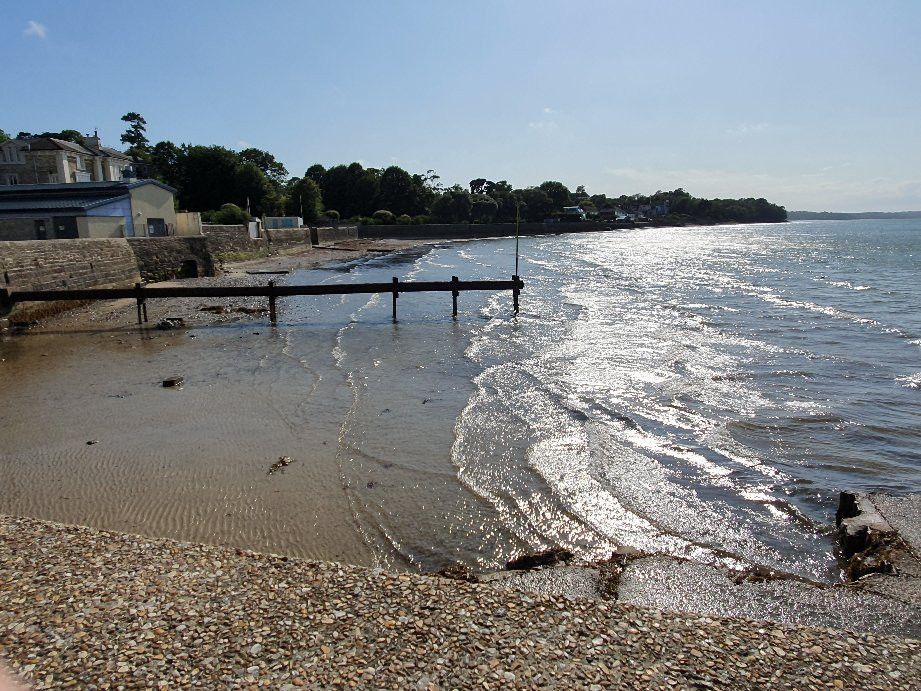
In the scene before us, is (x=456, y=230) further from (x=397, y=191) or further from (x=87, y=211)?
(x=87, y=211)

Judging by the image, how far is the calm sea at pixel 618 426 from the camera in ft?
23.9

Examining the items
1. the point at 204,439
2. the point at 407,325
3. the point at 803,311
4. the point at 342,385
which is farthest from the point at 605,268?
the point at 204,439

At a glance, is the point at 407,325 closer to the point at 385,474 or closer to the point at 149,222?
the point at 385,474

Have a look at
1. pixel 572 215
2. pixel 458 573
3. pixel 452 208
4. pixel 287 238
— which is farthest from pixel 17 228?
pixel 572 215

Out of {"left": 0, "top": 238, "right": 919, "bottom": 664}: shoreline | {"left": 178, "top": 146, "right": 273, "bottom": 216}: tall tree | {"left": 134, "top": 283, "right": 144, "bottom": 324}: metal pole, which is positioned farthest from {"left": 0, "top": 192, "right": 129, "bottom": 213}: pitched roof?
{"left": 178, "top": 146, "right": 273, "bottom": 216}: tall tree

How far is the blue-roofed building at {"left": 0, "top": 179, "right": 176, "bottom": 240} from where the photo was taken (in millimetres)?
28766

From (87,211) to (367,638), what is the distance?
1310 inches

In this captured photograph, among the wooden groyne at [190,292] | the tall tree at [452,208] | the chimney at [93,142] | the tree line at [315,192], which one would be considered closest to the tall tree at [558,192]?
the tree line at [315,192]

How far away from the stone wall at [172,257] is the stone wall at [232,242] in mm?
3588

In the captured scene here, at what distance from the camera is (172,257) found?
31.2 metres

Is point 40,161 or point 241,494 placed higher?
point 40,161

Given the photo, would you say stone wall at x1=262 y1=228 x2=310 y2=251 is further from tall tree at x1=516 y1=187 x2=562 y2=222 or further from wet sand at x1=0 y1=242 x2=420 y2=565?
tall tree at x1=516 y1=187 x2=562 y2=222

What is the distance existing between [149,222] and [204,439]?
3098 cm

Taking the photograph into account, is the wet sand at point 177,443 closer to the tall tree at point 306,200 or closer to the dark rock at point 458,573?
the dark rock at point 458,573
